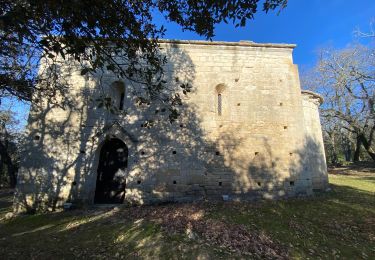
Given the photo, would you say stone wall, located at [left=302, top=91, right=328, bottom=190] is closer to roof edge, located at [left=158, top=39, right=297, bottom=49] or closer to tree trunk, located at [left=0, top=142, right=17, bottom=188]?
roof edge, located at [left=158, top=39, right=297, bottom=49]

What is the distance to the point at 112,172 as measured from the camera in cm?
996

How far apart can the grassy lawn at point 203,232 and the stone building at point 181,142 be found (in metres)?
0.93

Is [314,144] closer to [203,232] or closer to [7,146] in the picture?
[203,232]

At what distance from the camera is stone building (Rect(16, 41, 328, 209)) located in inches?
369

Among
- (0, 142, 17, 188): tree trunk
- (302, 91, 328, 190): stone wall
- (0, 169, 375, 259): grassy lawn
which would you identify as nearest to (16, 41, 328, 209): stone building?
(302, 91, 328, 190): stone wall

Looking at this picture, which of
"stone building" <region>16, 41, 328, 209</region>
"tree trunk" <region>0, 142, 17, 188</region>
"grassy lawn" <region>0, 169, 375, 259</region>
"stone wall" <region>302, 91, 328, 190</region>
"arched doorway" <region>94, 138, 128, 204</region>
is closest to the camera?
"grassy lawn" <region>0, 169, 375, 259</region>

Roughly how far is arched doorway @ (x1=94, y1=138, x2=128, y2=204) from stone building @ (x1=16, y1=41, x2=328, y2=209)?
0.04 metres

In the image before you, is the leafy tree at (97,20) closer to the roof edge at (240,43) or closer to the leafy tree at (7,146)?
the roof edge at (240,43)

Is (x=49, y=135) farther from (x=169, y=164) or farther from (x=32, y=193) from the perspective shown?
(x=169, y=164)

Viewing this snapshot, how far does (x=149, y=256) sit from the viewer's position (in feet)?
16.9

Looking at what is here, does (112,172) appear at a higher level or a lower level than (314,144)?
lower

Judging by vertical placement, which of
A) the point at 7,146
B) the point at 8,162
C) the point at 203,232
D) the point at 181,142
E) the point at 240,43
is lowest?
the point at 203,232

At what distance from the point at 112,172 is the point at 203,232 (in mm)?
5291

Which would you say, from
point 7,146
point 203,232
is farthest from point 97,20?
point 7,146
